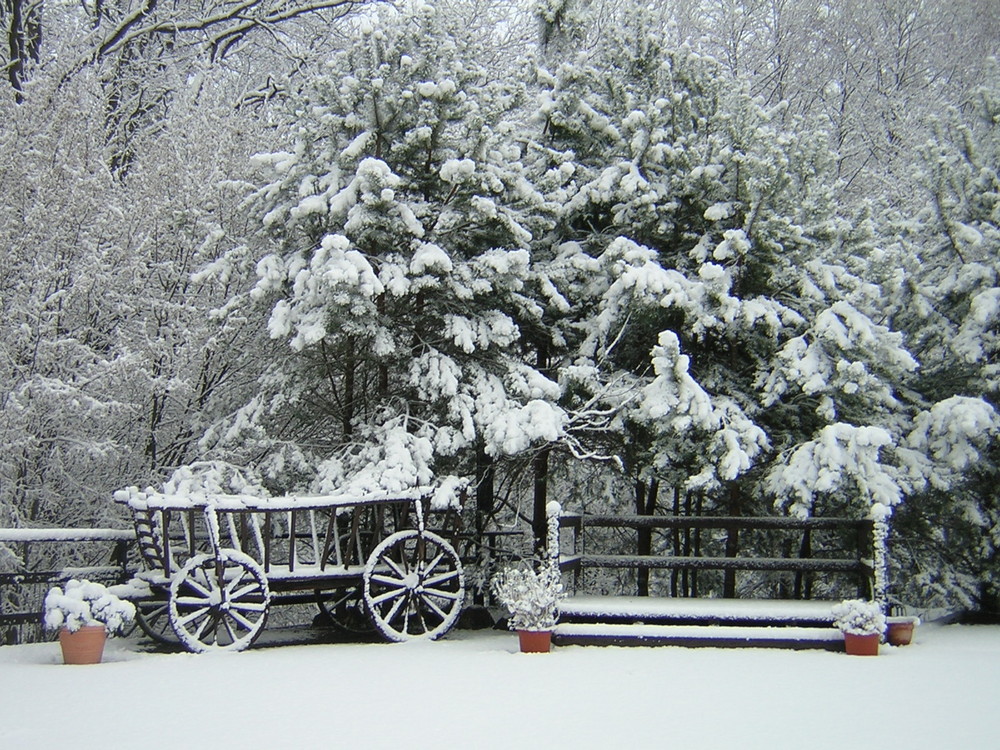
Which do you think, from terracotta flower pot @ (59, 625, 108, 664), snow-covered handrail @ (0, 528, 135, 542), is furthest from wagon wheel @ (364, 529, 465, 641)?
snow-covered handrail @ (0, 528, 135, 542)

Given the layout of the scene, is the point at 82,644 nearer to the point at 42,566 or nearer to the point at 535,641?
the point at 42,566

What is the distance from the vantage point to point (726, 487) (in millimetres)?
11500

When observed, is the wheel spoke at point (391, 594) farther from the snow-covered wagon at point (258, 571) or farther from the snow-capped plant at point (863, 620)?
the snow-capped plant at point (863, 620)

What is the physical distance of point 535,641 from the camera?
905cm

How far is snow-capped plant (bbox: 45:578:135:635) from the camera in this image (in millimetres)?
8109

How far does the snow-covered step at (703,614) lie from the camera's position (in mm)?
9461

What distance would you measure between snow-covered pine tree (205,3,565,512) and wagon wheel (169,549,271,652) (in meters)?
1.35

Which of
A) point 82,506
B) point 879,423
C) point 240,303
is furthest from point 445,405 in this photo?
point 879,423

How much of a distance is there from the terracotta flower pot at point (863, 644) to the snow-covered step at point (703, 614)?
0.35 metres

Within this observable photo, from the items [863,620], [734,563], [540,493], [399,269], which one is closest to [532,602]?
[734,563]

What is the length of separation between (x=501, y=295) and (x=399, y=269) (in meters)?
1.44

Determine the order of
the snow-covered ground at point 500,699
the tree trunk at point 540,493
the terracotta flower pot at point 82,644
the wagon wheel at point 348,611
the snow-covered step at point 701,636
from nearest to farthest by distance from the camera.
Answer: the snow-covered ground at point 500,699 < the terracotta flower pot at point 82,644 < the snow-covered step at point 701,636 < the wagon wheel at point 348,611 < the tree trunk at point 540,493

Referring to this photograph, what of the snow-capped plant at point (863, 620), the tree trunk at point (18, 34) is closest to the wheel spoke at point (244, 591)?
the snow-capped plant at point (863, 620)

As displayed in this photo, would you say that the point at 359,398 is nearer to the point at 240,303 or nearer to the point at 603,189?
the point at 240,303
